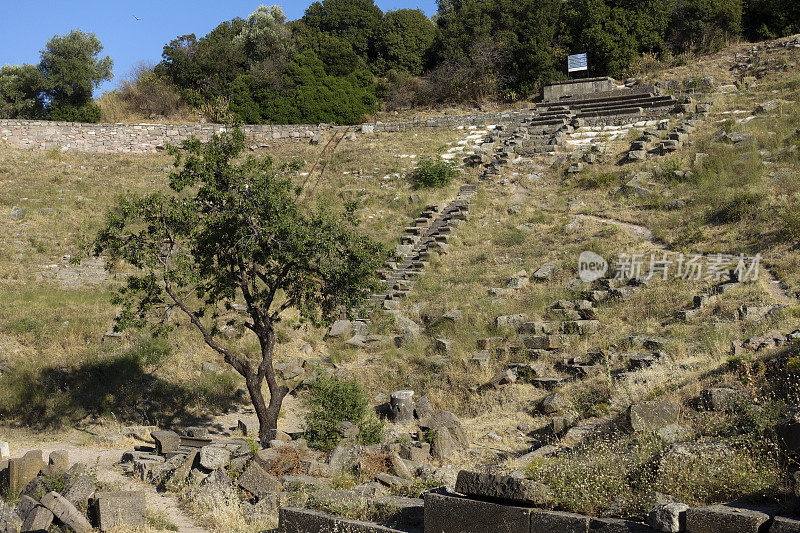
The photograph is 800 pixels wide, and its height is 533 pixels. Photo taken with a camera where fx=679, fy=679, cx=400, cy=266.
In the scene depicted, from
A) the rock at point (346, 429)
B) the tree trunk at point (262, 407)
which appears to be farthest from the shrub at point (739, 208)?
the tree trunk at point (262, 407)

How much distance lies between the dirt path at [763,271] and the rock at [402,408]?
→ 771 cm

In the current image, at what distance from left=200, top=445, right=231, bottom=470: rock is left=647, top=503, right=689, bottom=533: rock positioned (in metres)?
7.01

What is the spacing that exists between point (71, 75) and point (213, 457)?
30907 millimetres

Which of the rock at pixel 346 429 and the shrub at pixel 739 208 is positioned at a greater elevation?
the shrub at pixel 739 208

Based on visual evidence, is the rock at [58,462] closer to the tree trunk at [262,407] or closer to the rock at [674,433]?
the tree trunk at [262,407]

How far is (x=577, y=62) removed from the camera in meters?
35.8

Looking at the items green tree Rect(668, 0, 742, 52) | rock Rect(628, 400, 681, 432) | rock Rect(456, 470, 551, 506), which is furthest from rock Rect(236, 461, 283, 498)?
green tree Rect(668, 0, 742, 52)

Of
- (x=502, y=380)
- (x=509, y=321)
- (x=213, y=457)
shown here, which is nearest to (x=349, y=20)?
(x=509, y=321)

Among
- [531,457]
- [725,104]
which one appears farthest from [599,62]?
[531,457]

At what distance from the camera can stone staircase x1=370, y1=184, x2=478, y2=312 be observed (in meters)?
20.9

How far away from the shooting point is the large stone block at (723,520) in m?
5.41

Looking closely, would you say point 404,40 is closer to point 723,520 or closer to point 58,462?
point 58,462

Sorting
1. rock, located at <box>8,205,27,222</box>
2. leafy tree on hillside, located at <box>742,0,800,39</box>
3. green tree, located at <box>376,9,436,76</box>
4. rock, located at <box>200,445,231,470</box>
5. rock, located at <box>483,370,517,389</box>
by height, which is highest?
green tree, located at <box>376,9,436,76</box>

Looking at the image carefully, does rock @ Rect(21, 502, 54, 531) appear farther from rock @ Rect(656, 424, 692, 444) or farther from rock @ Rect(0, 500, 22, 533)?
rock @ Rect(656, 424, 692, 444)
